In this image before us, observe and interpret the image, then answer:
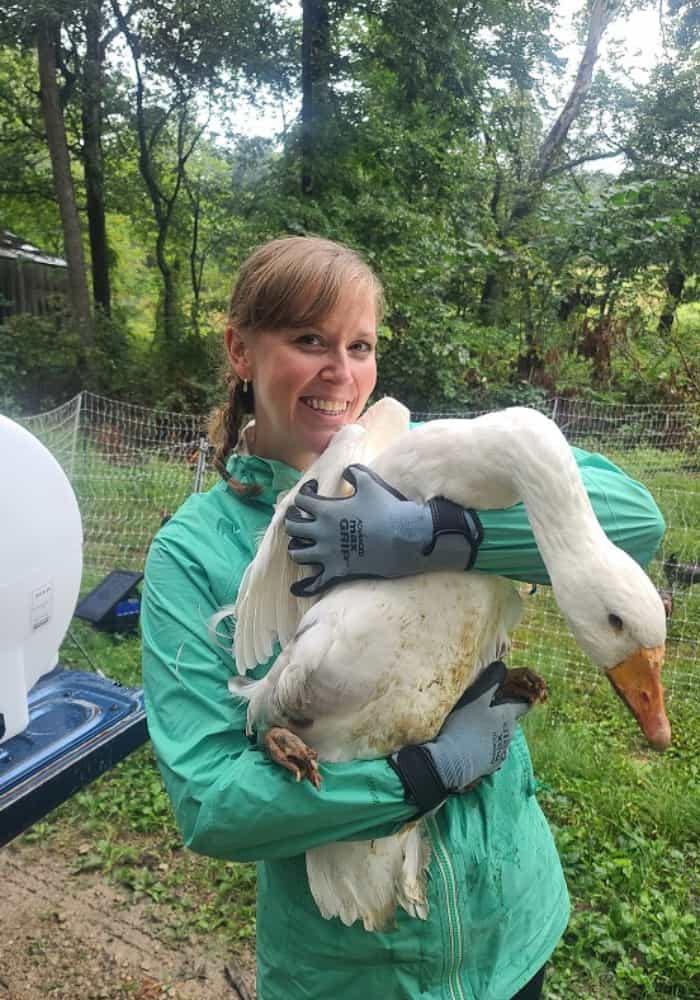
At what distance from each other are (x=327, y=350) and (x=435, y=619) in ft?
2.19

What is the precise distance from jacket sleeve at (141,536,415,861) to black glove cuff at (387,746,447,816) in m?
0.02

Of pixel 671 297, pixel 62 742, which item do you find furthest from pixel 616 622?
pixel 671 297

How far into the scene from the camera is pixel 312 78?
440 inches

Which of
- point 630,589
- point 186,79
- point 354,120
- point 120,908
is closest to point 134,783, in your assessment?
point 120,908

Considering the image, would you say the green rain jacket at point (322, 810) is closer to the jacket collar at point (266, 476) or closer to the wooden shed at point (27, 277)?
the jacket collar at point (266, 476)

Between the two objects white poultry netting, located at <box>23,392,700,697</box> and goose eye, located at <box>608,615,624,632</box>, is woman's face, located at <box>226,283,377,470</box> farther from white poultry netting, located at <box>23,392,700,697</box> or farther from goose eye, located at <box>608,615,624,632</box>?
white poultry netting, located at <box>23,392,700,697</box>

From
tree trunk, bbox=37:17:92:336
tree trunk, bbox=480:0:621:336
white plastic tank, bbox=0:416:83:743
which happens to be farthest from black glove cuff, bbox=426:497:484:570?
tree trunk, bbox=37:17:92:336

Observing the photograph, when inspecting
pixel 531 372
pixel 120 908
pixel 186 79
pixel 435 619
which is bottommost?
pixel 120 908

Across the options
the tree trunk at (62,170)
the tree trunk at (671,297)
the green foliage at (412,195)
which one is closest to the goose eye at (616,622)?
the green foliage at (412,195)

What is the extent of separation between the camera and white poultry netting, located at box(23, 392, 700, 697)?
16.4ft

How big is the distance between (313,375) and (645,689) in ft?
3.07

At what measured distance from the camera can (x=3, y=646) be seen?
2352 mm

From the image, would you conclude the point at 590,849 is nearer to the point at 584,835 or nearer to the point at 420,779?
the point at 584,835

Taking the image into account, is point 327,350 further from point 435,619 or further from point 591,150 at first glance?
point 591,150
